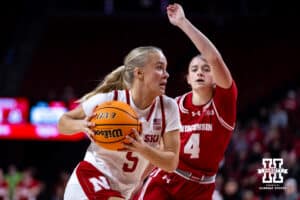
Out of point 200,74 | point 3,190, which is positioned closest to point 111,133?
point 200,74

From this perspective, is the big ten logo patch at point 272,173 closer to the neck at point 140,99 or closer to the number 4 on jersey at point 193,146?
the number 4 on jersey at point 193,146

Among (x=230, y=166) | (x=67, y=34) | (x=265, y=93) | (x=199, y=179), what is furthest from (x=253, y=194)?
(x=67, y=34)

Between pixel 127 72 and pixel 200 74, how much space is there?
2.81 ft

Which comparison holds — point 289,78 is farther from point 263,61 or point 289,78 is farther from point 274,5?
point 274,5

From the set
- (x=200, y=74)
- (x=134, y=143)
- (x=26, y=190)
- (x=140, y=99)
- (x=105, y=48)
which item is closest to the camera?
(x=134, y=143)

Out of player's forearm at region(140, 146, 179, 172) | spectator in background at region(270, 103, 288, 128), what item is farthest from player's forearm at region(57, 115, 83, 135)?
spectator in background at region(270, 103, 288, 128)

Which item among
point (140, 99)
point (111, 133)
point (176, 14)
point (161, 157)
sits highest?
point (176, 14)

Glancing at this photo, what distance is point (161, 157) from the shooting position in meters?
3.84

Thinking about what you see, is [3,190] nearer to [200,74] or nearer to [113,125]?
[200,74]

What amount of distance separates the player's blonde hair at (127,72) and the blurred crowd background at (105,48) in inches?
431

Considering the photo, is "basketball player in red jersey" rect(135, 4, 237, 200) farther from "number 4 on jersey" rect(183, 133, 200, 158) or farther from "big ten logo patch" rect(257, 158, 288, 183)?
"big ten logo patch" rect(257, 158, 288, 183)

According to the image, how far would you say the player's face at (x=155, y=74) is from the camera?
406cm

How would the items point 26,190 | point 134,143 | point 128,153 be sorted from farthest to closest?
point 26,190 → point 128,153 → point 134,143

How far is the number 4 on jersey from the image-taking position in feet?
15.6
